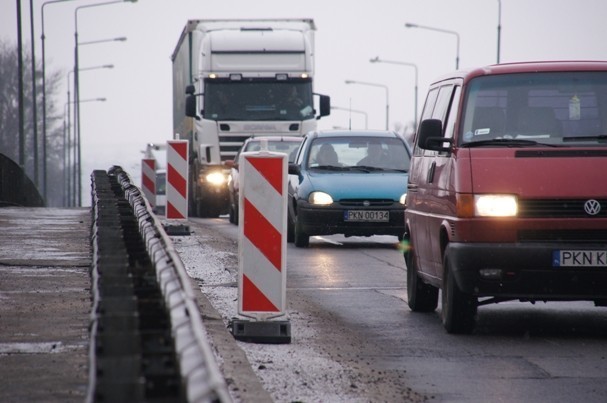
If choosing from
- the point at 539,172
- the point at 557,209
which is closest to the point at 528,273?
the point at 557,209

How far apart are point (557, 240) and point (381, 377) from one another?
2.37m

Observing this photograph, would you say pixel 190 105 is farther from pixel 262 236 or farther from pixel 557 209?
pixel 262 236

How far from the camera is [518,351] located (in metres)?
10.0

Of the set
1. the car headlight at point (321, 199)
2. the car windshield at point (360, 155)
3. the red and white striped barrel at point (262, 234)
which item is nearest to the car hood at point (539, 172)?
the red and white striped barrel at point (262, 234)

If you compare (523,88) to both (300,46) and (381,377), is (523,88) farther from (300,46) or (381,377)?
(300,46)

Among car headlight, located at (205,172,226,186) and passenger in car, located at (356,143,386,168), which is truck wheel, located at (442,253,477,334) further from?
car headlight, located at (205,172,226,186)

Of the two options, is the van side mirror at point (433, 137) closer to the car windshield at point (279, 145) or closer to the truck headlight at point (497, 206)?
the truck headlight at point (497, 206)

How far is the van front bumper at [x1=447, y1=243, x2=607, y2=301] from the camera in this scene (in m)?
10.5

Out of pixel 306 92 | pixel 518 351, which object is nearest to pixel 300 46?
pixel 306 92

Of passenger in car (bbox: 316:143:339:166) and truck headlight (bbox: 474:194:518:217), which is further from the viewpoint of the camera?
passenger in car (bbox: 316:143:339:166)

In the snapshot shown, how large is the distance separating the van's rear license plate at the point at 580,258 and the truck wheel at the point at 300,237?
11638mm

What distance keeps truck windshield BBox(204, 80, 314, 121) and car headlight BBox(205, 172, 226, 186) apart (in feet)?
7.27

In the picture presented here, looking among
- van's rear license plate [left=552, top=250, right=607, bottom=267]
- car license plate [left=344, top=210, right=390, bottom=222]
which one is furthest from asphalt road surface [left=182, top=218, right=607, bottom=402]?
car license plate [left=344, top=210, right=390, bottom=222]

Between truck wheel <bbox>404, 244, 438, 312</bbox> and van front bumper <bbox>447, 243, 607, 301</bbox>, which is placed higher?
van front bumper <bbox>447, 243, 607, 301</bbox>
